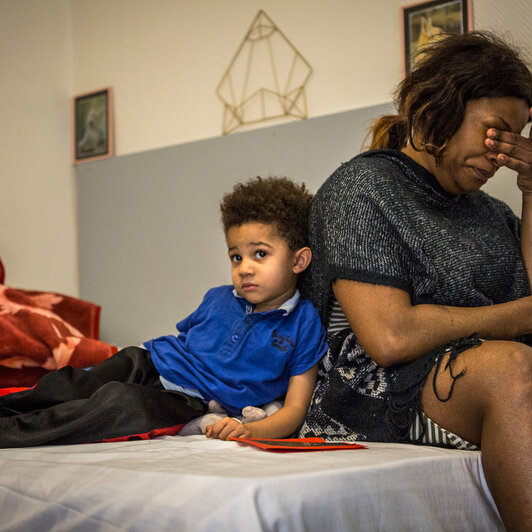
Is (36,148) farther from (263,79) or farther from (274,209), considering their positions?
(274,209)

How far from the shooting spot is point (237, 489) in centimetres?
83

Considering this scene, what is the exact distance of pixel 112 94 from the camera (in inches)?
115

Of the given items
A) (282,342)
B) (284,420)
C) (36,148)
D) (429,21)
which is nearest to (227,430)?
(284,420)

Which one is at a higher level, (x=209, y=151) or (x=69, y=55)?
(x=69, y=55)

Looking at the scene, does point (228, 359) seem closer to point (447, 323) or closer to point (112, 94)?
point (447, 323)

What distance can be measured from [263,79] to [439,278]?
1427 mm

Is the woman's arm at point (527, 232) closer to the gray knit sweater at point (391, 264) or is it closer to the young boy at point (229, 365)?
the gray knit sweater at point (391, 264)

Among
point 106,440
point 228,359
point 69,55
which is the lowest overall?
point 106,440

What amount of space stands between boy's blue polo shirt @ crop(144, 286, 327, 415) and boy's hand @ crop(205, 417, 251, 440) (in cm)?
18

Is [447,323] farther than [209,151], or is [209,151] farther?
[209,151]

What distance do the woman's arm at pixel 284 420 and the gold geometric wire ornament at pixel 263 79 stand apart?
125 cm

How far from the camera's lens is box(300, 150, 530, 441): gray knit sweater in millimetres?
1258

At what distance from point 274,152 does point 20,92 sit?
1.19 metres

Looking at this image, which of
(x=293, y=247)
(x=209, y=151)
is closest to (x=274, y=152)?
(x=209, y=151)
